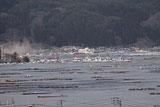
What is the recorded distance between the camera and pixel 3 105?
51.5 m

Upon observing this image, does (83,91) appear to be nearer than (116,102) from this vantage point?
No

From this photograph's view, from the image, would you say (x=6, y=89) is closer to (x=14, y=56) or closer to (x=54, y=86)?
(x=54, y=86)

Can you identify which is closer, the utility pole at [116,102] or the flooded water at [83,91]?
the utility pole at [116,102]

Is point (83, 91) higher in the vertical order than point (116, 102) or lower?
higher

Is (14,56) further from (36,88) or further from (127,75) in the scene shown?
(36,88)

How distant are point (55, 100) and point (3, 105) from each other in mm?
5296

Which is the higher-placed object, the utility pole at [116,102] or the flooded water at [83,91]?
the flooded water at [83,91]

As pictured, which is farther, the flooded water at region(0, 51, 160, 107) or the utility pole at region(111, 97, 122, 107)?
the flooded water at region(0, 51, 160, 107)

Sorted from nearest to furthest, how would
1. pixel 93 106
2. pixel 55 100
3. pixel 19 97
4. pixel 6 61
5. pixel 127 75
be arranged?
pixel 93 106
pixel 55 100
pixel 19 97
pixel 127 75
pixel 6 61

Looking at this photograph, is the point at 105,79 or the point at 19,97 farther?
the point at 105,79

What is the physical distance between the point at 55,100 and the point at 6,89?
13.0 metres

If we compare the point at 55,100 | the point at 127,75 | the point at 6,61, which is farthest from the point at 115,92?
the point at 6,61

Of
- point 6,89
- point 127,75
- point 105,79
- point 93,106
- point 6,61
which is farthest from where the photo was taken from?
point 6,61

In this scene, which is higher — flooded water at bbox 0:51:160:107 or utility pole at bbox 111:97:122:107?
flooded water at bbox 0:51:160:107
